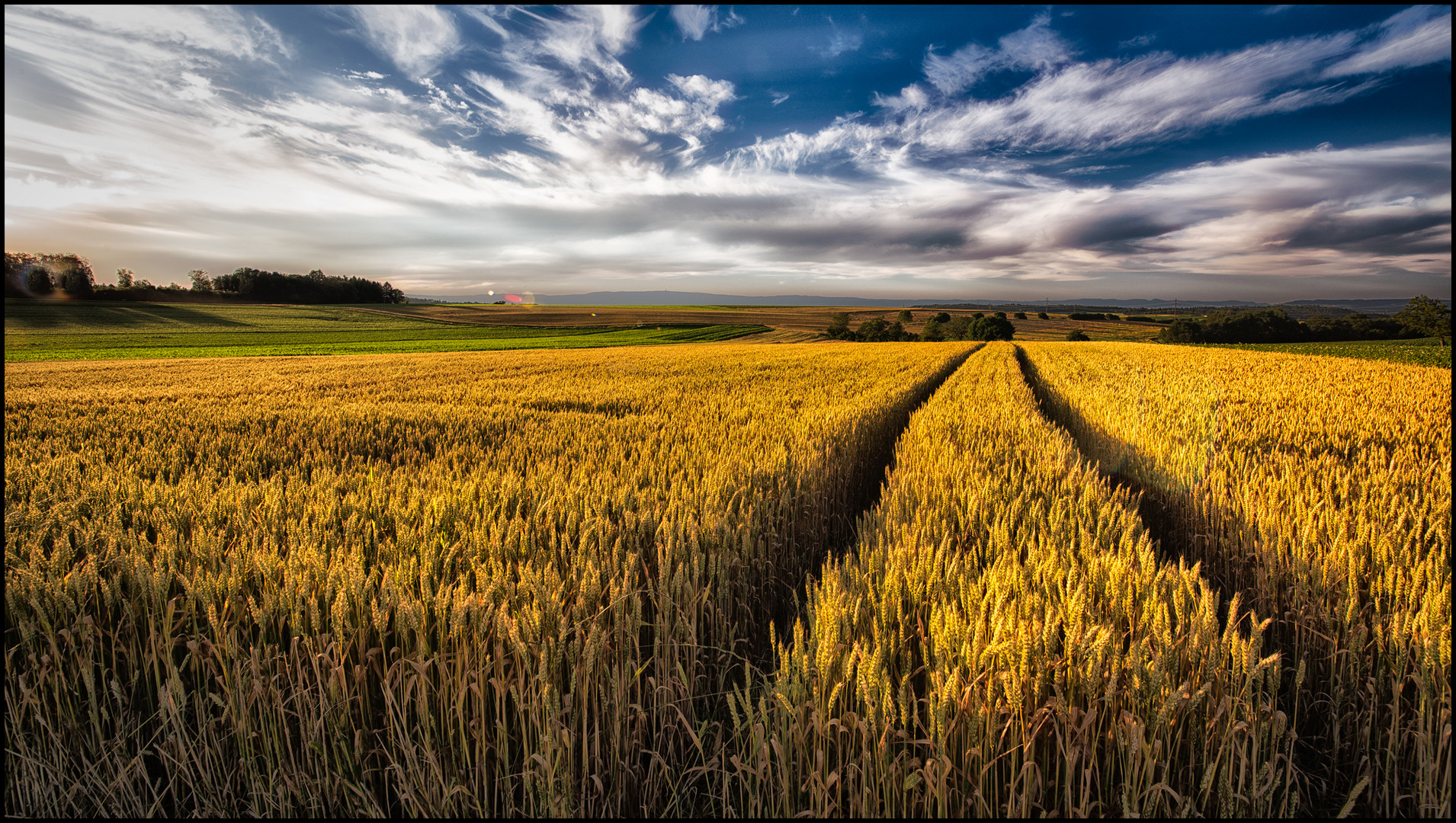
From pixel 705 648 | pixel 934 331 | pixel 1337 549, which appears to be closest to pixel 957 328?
pixel 934 331

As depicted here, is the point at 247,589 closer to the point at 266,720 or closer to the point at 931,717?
the point at 266,720

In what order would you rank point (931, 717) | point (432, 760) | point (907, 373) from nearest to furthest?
point (931, 717) → point (432, 760) → point (907, 373)

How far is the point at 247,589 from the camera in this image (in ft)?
6.36

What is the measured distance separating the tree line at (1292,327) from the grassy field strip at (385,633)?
258ft

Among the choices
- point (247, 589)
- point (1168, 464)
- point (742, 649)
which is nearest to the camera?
point (247, 589)

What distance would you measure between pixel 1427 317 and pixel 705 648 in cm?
7941

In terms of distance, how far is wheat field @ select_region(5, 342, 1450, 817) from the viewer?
4.94 ft

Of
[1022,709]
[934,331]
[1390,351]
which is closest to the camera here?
[1022,709]

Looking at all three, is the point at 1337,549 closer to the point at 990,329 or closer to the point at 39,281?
the point at 990,329

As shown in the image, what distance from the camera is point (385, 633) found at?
5.68 ft

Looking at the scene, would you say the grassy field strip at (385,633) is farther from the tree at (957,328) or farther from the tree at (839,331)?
the tree at (957,328)

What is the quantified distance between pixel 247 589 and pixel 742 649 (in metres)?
1.91

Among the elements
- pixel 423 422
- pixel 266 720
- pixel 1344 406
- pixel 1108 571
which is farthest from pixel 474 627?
pixel 1344 406

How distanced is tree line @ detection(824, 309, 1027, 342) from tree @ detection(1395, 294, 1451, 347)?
33.8 meters
